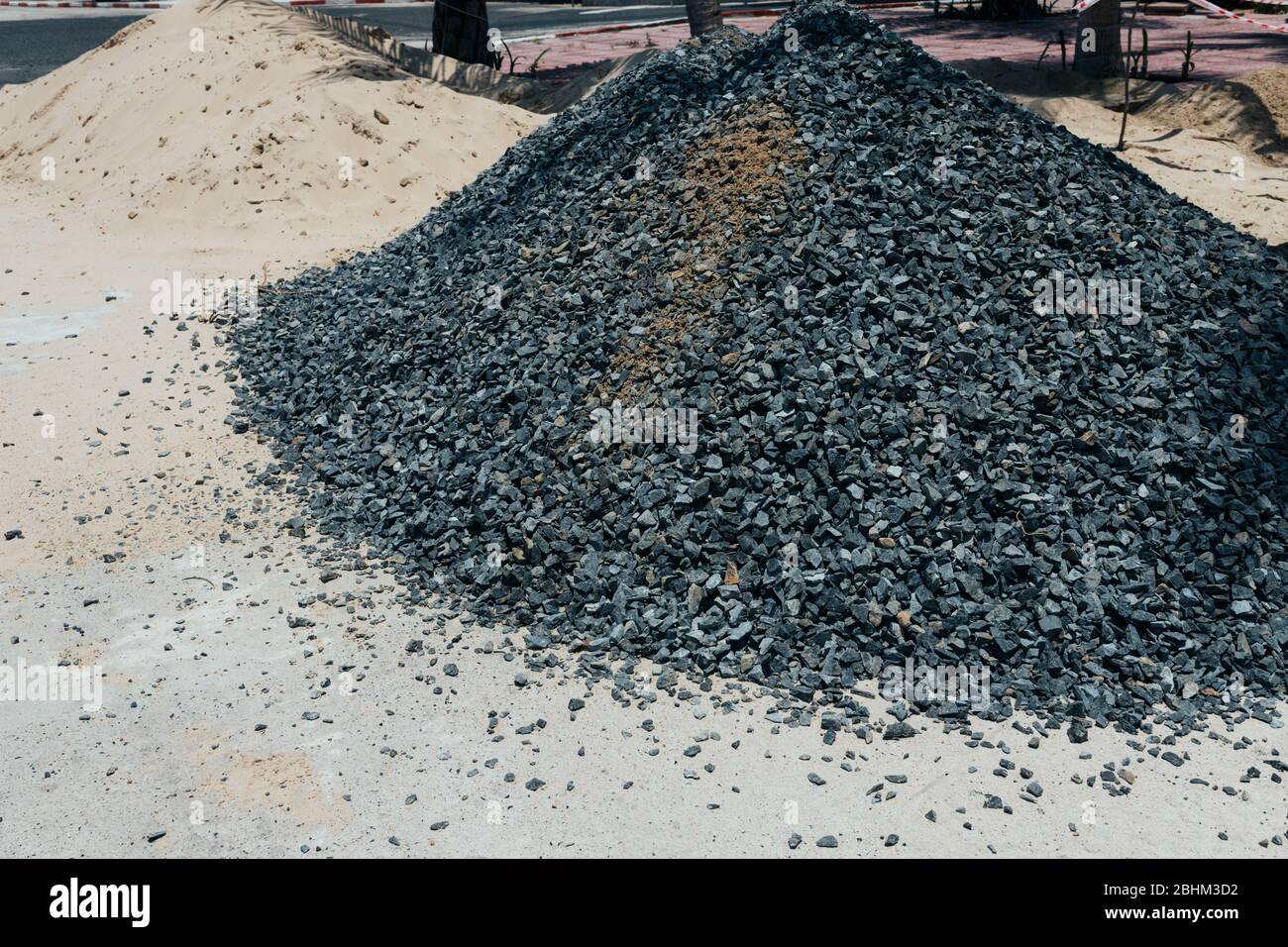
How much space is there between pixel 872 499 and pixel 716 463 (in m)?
0.79

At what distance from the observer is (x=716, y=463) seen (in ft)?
19.8

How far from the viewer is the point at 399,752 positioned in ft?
16.5

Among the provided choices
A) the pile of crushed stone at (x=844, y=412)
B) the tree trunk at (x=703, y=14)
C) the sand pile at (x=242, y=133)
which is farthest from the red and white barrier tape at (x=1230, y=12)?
the pile of crushed stone at (x=844, y=412)

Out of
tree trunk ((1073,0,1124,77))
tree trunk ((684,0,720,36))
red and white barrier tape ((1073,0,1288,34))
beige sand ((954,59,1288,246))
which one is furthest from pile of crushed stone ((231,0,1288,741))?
tree trunk ((1073,0,1124,77))

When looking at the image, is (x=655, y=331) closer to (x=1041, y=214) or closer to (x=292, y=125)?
(x=1041, y=214)

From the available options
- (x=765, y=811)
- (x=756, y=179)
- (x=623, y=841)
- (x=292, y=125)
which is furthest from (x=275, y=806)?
(x=292, y=125)

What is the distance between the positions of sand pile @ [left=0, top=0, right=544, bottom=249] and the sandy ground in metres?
6.58

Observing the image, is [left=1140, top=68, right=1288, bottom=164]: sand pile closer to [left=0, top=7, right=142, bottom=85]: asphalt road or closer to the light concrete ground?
the light concrete ground

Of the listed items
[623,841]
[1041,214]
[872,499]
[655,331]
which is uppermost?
[1041,214]

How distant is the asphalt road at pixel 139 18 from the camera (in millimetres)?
21812

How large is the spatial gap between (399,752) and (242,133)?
1049 centimetres

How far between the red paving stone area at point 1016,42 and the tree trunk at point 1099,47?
1.45m

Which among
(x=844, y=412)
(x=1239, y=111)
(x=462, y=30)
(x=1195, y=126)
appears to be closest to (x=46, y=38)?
(x=462, y=30)

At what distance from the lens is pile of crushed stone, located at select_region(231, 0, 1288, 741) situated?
216 inches
